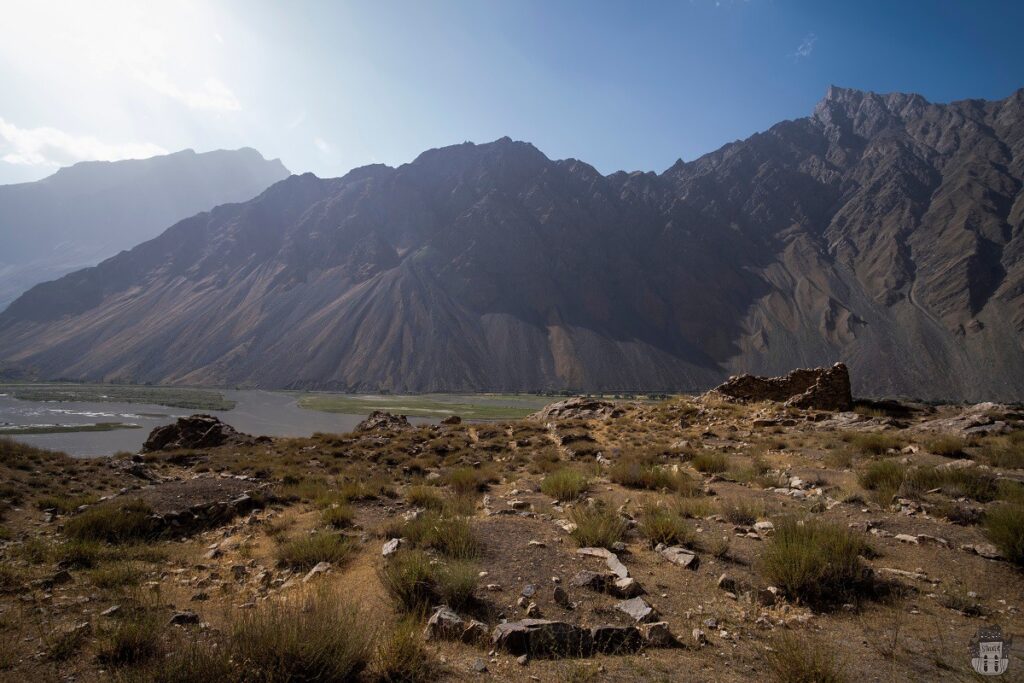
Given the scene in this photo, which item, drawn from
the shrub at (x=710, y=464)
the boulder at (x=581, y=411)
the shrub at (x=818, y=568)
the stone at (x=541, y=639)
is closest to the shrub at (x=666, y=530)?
the shrub at (x=818, y=568)

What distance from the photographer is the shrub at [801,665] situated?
366 centimetres

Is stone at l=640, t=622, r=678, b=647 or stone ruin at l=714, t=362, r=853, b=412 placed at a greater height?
stone ruin at l=714, t=362, r=853, b=412

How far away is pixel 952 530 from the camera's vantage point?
693 centimetres

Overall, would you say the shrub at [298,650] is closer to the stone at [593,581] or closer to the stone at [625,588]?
the stone at [593,581]

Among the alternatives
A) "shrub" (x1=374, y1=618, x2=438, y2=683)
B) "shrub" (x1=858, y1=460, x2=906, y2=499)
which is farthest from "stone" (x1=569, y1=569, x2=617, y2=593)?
"shrub" (x1=858, y1=460, x2=906, y2=499)

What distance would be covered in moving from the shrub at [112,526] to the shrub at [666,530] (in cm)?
887

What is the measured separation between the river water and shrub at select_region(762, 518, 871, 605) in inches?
1659

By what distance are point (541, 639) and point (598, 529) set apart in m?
2.78

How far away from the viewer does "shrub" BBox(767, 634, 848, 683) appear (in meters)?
3.66

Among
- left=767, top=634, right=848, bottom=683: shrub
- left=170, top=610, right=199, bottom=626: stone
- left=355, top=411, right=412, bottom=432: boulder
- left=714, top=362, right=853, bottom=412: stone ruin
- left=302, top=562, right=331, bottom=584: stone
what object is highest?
left=714, top=362, right=853, bottom=412: stone ruin

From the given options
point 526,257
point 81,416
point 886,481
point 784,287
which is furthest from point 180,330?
point 784,287

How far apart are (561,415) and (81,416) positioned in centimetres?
6172

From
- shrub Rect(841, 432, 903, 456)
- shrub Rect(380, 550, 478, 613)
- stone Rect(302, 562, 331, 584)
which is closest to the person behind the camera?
shrub Rect(380, 550, 478, 613)

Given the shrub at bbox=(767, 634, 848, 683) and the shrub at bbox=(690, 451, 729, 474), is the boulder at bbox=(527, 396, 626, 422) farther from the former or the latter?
the shrub at bbox=(767, 634, 848, 683)
